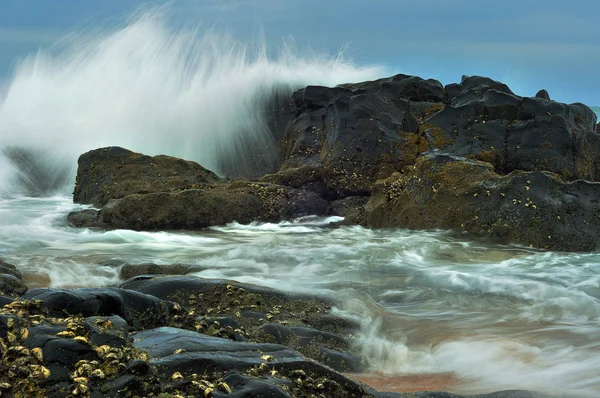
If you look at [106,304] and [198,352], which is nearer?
[198,352]

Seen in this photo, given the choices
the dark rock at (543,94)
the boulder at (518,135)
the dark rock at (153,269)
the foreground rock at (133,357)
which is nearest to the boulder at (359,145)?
the boulder at (518,135)

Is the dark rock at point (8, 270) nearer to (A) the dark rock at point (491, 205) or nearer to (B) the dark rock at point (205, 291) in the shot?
(B) the dark rock at point (205, 291)

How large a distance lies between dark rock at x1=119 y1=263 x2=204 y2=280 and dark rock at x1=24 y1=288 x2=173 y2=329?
10.8 ft

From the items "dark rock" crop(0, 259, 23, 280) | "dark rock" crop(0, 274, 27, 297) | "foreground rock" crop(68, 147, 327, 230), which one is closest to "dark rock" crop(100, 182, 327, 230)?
"foreground rock" crop(68, 147, 327, 230)

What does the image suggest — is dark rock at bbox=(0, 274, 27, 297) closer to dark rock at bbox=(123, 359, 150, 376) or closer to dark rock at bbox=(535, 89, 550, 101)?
dark rock at bbox=(123, 359, 150, 376)

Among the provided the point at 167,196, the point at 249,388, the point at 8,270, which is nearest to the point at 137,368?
the point at 249,388

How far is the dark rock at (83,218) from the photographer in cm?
1248

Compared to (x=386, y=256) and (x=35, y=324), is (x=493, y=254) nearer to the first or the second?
(x=386, y=256)

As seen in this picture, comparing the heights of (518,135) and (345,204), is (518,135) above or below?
above

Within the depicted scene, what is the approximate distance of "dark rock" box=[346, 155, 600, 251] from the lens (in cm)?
984

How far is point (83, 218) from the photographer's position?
1269 cm

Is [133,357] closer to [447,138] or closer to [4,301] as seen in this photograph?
[4,301]

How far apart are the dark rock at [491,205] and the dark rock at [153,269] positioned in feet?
16.4

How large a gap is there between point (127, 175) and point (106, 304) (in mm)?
11265
